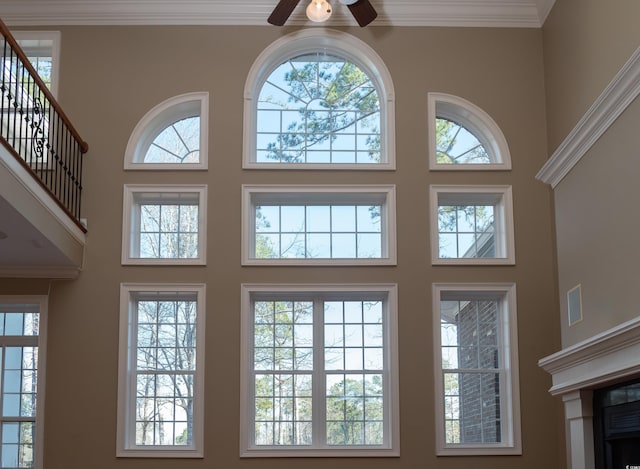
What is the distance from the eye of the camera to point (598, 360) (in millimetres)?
6559

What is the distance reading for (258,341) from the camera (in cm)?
930

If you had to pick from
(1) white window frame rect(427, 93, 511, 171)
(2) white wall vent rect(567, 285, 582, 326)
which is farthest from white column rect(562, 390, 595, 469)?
(1) white window frame rect(427, 93, 511, 171)

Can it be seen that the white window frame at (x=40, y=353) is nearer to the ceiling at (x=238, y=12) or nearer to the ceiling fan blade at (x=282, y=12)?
the ceiling at (x=238, y=12)

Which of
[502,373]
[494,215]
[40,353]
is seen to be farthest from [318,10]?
[40,353]

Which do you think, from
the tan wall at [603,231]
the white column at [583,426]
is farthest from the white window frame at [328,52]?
the white column at [583,426]

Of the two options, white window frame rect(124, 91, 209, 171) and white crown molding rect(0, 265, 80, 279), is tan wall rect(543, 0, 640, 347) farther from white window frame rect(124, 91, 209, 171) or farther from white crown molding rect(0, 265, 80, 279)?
white crown molding rect(0, 265, 80, 279)

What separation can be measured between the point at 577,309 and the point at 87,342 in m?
4.60

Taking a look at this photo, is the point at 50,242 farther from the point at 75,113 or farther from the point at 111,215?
the point at 75,113

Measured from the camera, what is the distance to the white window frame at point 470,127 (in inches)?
373

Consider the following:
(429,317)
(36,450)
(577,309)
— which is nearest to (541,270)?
(429,317)

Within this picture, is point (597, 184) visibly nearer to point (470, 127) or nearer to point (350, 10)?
point (470, 127)

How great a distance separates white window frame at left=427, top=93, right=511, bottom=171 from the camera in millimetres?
9477

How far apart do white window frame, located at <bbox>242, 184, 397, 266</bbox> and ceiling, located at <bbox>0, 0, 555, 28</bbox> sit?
5.84 feet

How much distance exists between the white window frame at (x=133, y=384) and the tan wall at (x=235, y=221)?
0.07 m
